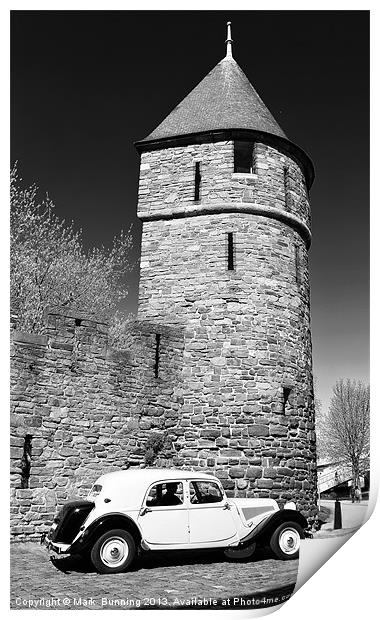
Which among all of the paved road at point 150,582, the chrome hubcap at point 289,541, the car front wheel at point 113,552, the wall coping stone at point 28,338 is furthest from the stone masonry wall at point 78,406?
the chrome hubcap at point 289,541

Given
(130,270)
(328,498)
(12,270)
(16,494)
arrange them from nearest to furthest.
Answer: (16,494) → (12,270) → (328,498) → (130,270)

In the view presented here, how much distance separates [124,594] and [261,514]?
1688mm

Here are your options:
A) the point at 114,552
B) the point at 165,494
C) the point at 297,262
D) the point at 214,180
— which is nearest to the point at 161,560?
the point at 114,552

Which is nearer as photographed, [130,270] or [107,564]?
[107,564]

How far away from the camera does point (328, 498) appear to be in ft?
26.7

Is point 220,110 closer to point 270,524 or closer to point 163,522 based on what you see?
point 270,524

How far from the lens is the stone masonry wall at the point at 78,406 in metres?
6.96

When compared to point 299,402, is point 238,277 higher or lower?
higher

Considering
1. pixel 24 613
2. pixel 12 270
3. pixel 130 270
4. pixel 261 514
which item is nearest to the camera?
pixel 24 613

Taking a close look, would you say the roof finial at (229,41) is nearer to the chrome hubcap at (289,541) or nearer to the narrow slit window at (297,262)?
the narrow slit window at (297,262)

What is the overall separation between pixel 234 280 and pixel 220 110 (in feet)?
9.89

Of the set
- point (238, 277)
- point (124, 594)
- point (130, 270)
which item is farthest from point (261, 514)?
point (130, 270)

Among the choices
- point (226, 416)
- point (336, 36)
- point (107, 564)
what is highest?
point (336, 36)
